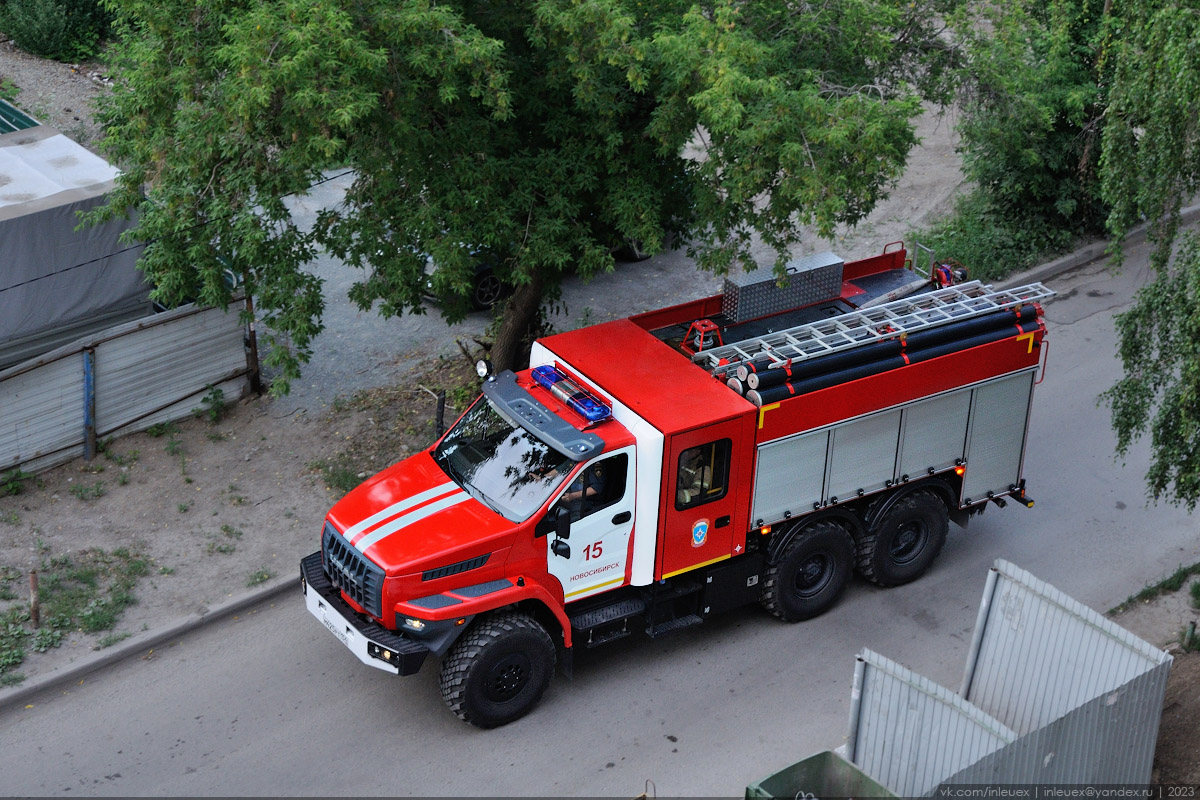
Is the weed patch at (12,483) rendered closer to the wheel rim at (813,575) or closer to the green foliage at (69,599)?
the green foliage at (69,599)

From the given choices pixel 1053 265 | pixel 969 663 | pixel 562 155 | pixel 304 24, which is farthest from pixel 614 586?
pixel 1053 265

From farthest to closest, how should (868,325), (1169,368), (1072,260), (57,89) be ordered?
(57,89), (1072,260), (868,325), (1169,368)

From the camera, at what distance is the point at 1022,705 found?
9625 mm

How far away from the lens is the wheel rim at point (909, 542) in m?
11.8

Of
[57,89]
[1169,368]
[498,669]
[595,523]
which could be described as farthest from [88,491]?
[57,89]

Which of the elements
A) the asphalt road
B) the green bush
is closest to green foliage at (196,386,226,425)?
the asphalt road

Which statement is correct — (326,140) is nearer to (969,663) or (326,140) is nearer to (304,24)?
(304,24)

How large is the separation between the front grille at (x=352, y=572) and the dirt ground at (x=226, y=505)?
203cm

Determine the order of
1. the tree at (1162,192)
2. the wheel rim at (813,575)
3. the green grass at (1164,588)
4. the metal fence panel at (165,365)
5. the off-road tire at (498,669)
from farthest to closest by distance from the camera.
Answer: the metal fence panel at (165,365) < the green grass at (1164,588) < the wheel rim at (813,575) < the off-road tire at (498,669) < the tree at (1162,192)

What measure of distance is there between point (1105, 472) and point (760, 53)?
22.2 ft

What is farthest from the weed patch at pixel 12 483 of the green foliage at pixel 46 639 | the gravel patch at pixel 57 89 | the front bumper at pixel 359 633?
the gravel patch at pixel 57 89

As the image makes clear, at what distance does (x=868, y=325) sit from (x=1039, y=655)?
130 inches

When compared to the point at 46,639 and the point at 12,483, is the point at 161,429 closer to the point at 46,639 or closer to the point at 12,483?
the point at 12,483

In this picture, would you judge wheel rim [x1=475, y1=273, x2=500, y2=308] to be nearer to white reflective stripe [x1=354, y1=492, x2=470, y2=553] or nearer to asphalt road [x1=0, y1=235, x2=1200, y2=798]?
asphalt road [x1=0, y1=235, x2=1200, y2=798]
